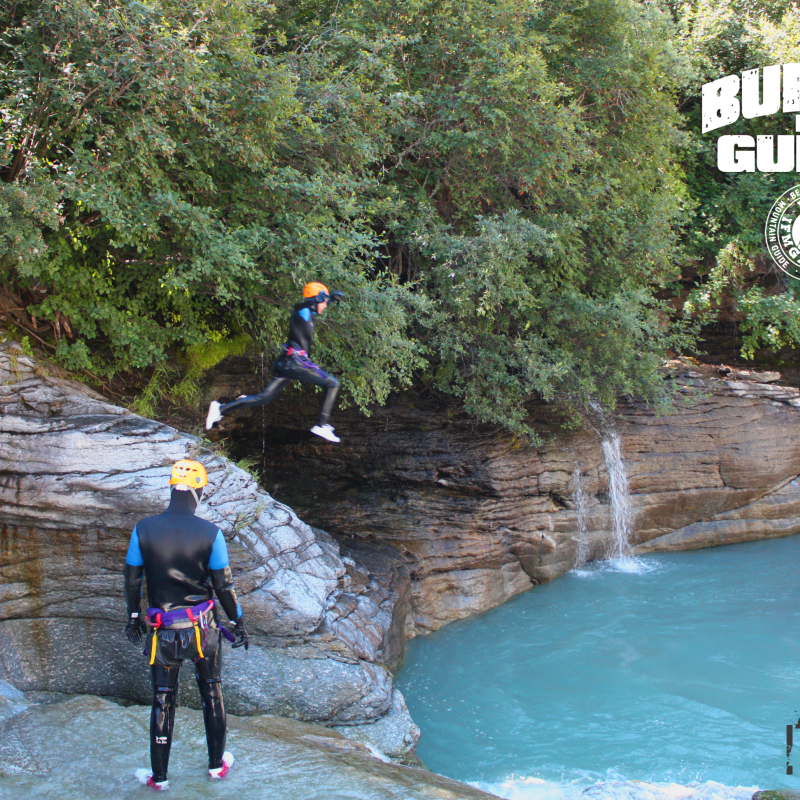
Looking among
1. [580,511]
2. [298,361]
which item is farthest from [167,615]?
[580,511]

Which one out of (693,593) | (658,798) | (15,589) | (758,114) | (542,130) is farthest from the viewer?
(758,114)

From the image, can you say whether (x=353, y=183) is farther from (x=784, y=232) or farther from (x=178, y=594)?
(x=784, y=232)

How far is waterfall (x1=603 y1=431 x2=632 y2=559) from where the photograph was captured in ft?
47.3

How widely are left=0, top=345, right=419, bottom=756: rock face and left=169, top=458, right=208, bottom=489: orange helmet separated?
87.8 inches

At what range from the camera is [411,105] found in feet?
33.7

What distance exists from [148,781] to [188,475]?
2241mm

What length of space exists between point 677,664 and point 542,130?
26.7 ft

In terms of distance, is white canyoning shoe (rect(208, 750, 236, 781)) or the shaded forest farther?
the shaded forest

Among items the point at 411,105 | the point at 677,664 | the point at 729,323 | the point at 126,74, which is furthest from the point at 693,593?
the point at 126,74

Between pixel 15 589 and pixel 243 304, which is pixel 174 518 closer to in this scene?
pixel 15 589

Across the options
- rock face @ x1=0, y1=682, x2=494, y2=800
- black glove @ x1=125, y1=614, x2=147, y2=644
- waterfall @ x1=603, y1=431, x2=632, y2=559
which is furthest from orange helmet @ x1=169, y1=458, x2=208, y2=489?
waterfall @ x1=603, y1=431, x2=632, y2=559

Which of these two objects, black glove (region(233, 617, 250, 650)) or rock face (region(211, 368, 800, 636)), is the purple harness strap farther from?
rock face (region(211, 368, 800, 636))

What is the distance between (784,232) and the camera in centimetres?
→ 1681

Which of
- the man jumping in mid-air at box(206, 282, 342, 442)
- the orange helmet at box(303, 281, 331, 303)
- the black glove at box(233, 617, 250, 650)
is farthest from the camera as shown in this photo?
the man jumping in mid-air at box(206, 282, 342, 442)
